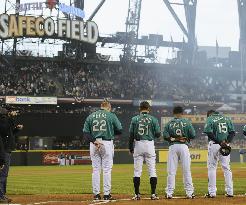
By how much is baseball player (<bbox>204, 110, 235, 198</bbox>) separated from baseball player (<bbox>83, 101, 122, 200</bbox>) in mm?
2355

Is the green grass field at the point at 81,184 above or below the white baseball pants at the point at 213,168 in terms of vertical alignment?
below

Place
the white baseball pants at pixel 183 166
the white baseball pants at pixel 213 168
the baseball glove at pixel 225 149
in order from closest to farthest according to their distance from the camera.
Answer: the white baseball pants at pixel 183 166 → the baseball glove at pixel 225 149 → the white baseball pants at pixel 213 168

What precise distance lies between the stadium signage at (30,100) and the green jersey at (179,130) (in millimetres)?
35543

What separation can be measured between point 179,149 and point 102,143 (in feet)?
6.05

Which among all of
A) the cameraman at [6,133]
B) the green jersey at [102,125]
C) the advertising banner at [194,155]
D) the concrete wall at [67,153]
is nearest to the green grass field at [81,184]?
the cameraman at [6,133]

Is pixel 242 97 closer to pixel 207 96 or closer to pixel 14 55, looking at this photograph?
pixel 207 96

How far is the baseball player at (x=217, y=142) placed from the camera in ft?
44.1

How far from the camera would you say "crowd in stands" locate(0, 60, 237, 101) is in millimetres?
52141

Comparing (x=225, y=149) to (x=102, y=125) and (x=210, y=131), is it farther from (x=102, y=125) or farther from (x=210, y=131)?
(x=102, y=125)

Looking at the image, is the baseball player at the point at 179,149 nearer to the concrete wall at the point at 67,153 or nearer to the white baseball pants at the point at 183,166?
the white baseball pants at the point at 183,166

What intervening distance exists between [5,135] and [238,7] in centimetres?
5723

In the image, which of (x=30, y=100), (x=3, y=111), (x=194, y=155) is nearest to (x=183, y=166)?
(x=3, y=111)

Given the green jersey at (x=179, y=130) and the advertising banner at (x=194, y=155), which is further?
the advertising banner at (x=194, y=155)

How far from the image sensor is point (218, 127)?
13594mm
